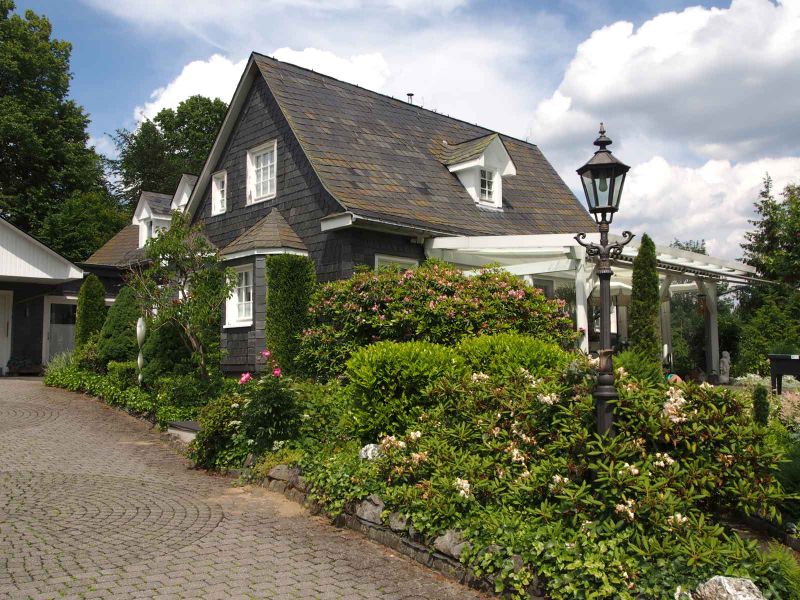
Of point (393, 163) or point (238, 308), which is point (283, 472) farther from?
point (393, 163)

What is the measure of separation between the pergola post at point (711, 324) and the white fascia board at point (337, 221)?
31.8 feet

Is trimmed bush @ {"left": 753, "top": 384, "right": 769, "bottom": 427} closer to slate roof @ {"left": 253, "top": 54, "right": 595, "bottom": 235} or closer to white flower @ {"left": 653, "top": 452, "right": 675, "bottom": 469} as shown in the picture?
white flower @ {"left": 653, "top": 452, "right": 675, "bottom": 469}

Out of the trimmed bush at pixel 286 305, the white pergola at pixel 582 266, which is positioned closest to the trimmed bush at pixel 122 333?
the trimmed bush at pixel 286 305

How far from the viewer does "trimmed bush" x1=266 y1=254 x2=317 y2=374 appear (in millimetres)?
13141

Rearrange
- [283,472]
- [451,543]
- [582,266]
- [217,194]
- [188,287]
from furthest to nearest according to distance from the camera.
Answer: [217,194]
[188,287]
[582,266]
[283,472]
[451,543]

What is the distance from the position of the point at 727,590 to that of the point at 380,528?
3.02 meters

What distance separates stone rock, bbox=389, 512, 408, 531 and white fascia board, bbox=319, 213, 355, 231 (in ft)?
26.0

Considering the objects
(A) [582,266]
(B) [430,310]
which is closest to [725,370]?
(A) [582,266]

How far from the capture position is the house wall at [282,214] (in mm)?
13883

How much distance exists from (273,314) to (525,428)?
8.38 m

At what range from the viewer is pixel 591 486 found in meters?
4.91

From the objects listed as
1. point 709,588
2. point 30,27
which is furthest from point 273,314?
point 30,27

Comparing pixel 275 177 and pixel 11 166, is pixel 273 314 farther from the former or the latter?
pixel 11 166

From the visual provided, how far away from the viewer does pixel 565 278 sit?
58.1 feet
